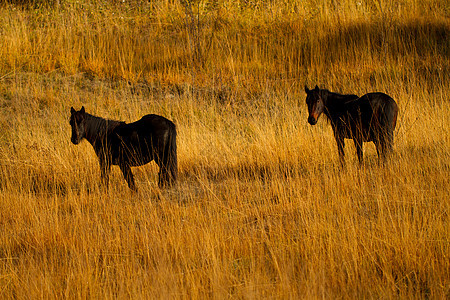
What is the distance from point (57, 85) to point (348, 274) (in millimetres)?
8750

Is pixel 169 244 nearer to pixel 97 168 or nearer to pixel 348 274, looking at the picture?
pixel 348 274

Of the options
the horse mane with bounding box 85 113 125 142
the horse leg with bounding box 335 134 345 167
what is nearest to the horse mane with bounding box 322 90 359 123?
the horse leg with bounding box 335 134 345 167

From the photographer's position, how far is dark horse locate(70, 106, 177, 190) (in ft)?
20.4

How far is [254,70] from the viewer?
450 inches

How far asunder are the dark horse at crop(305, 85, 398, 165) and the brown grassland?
0.35 metres

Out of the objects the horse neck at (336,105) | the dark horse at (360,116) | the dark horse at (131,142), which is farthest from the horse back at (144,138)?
the horse neck at (336,105)

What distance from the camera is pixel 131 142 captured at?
20.8ft

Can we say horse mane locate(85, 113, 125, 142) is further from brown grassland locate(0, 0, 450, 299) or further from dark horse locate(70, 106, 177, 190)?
brown grassland locate(0, 0, 450, 299)

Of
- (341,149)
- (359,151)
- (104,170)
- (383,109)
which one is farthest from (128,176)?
(383,109)

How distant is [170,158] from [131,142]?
54 centimetres

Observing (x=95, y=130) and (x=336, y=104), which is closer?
(x=95, y=130)

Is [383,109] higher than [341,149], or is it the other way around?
[383,109]

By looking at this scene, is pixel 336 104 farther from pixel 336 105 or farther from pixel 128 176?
pixel 128 176

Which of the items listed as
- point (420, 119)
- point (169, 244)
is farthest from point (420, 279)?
point (420, 119)
